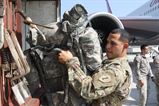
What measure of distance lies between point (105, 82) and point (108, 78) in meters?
0.03

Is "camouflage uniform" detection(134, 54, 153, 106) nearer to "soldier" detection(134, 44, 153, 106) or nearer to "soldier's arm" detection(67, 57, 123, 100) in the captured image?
"soldier" detection(134, 44, 153, 106)

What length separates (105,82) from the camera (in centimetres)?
231

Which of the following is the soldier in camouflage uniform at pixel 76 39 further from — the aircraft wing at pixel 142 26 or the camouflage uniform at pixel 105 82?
the aircraft wing at pixel 142 26

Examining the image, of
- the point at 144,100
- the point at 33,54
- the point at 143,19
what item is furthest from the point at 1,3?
the point at 143,19

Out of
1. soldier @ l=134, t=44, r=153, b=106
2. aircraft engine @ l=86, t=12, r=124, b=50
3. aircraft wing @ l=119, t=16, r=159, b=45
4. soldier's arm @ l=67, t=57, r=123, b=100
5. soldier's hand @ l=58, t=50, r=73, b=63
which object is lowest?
soldier @ l=134, t=44, r=153, b=106

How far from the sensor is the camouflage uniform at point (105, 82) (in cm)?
231

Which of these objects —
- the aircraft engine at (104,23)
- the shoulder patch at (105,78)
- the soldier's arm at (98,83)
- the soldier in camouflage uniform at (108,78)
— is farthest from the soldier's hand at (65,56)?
the aircraft engine at (104,23)

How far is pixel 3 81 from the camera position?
2248 millimetres

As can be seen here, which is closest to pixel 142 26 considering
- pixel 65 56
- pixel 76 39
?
pixel 76 39

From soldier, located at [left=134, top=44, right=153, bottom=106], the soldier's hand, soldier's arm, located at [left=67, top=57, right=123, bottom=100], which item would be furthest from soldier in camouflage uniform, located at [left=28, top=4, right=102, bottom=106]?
Result: soldier, located at [left=134, top=44, right=153, bottom=106]

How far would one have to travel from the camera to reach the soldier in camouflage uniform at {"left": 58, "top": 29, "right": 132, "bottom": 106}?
2.32 meters

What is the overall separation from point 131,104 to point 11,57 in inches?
275

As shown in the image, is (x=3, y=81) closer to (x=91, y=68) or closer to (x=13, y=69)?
(x=13, y=69)

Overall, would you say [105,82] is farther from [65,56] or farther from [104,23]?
[104,23]
